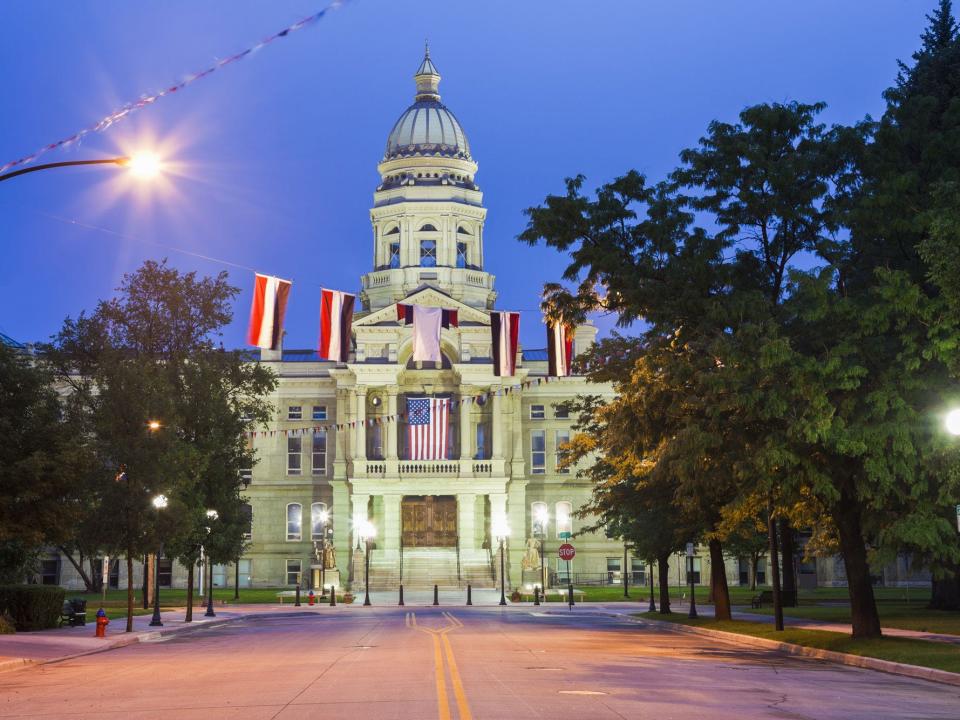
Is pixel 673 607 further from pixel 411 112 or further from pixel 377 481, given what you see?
pixel 411 112

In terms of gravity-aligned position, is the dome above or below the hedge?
above

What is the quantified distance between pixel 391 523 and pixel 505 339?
3027 cm

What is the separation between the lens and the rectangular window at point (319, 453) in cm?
9619

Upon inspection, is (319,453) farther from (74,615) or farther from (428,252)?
(74,615)

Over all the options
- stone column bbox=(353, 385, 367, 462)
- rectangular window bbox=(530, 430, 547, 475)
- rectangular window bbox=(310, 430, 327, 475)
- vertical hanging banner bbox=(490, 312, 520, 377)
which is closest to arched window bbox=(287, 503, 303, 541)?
rectangular window bbox=(310, 430, 327, 475)

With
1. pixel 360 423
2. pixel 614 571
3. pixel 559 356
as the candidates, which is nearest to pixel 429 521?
pixel 360 423

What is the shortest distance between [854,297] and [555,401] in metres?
67.0

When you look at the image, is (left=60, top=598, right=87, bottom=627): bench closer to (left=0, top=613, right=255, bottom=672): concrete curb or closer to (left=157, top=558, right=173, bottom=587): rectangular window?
(left=0, top=613, right=255, bottom=672): concrete curb

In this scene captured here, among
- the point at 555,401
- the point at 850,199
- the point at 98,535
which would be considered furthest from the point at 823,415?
the point at 555,401

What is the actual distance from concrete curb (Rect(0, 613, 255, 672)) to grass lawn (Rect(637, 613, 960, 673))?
16852mm

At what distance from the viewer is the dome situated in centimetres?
9475

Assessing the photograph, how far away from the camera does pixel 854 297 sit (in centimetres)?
2988

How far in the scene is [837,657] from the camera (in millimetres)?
27016

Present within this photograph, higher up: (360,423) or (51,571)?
(360,423)
